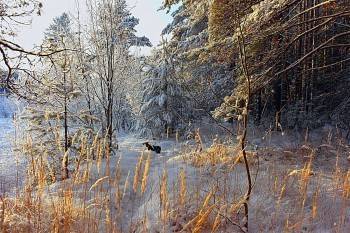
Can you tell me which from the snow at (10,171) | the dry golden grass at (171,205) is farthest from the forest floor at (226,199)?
the snow at (10,171)

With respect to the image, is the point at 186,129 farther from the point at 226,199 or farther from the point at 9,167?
the point at 226,199

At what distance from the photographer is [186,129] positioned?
52.4 feet

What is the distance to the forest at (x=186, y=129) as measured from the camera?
3.40 meters

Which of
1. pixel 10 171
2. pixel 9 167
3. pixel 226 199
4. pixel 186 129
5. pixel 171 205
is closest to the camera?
pixel 171 205

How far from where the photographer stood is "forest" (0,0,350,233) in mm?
3402

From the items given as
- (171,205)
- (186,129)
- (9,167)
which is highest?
(186,129)

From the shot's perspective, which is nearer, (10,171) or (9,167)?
(9,167)

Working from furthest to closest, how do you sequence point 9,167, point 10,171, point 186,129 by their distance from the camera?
1. point 186,129
2. point 10,171
3. point 9,167

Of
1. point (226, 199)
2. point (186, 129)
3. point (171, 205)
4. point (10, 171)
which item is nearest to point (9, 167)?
point (10, 171)

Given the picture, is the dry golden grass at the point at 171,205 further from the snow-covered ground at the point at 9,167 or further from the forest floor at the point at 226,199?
the snow-covered ground at the point at 9,167

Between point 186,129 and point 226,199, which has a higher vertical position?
point 186,129

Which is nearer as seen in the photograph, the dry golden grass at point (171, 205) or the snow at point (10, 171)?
the dry golden grass at point (171, 205)

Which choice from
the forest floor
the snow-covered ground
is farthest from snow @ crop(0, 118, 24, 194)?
the forest floor

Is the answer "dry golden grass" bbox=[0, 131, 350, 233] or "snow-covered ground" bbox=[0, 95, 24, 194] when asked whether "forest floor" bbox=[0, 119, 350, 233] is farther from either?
"snow-covered ground" bbox=[0, 95, 24, 194]
